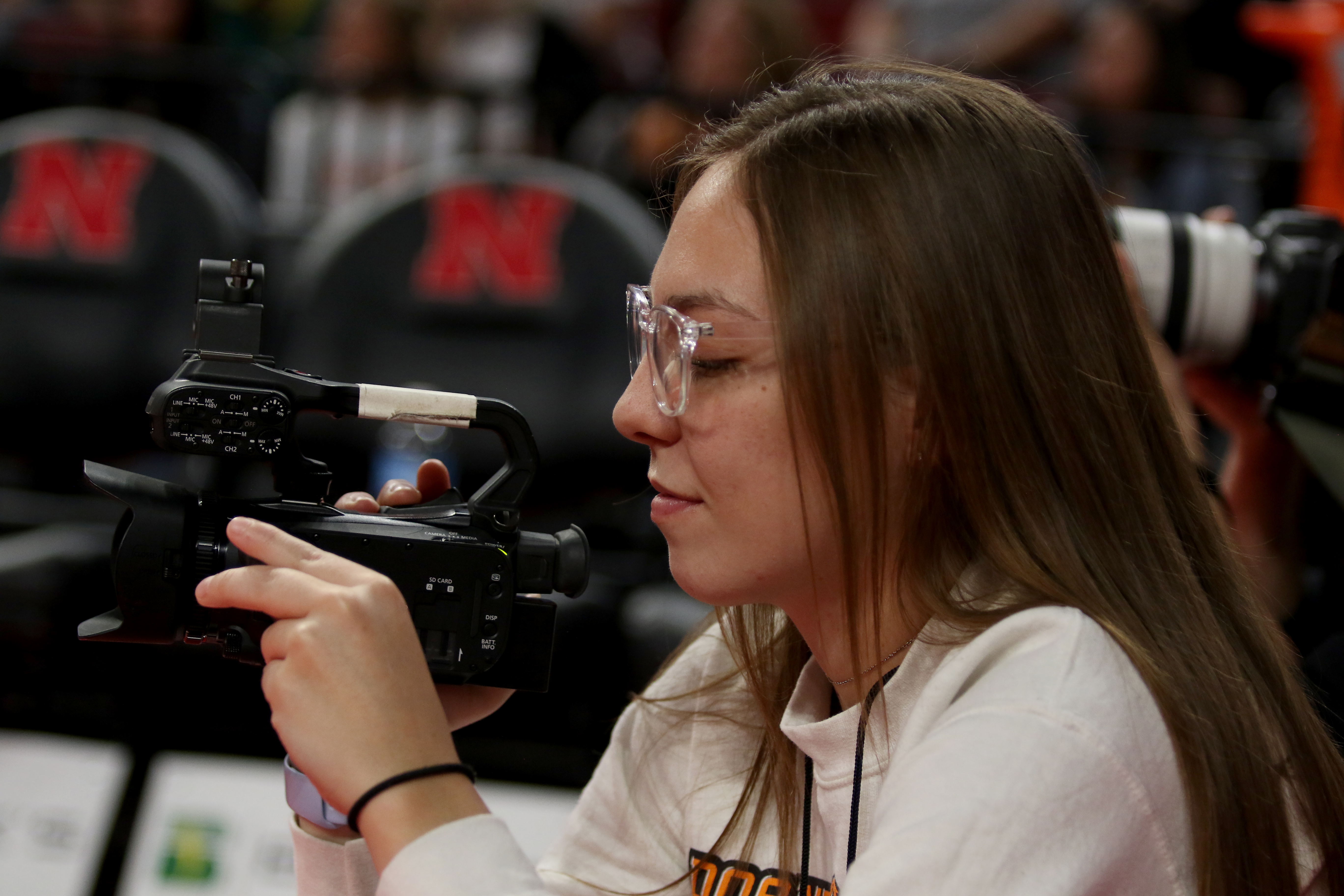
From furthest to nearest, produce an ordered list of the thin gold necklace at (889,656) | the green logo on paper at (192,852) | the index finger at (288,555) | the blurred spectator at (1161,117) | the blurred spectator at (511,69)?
the blurred spectator at (511,69) → the blurred spectator at (1161,117) → the green logo on paper at (192,852) → the thin gold necklace at (889,656) → the index finger at (288,555)

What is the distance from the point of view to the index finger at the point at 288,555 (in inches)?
35.9

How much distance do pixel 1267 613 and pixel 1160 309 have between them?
0.62m

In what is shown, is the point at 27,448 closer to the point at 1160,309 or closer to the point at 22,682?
the point at 22,682

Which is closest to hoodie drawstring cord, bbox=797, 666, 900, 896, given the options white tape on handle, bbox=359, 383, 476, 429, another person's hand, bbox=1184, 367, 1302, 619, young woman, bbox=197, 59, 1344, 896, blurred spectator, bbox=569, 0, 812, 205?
young woman, bbox=197, 59, 1344, 896

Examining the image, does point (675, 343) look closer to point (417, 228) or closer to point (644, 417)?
point (644, 417)

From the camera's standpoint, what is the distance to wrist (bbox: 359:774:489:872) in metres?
0.84

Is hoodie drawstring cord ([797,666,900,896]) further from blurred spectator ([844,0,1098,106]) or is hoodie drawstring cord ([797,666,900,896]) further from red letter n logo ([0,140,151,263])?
blurred spectator ([844,0,1098,106])

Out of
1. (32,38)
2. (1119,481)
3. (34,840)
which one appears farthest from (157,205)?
(1119,481)

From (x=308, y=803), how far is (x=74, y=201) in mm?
2054

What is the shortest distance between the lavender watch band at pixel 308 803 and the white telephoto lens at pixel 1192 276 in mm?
1145

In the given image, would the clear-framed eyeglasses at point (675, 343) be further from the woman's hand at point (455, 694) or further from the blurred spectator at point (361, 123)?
the blurred spectator at point (361, 123)

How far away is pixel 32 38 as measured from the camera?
133 inches

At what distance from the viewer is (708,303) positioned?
3.28 feet

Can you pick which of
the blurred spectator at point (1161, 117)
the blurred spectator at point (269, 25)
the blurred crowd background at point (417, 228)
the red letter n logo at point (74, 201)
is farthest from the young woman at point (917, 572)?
the blurred spectator at point (269, 25)
